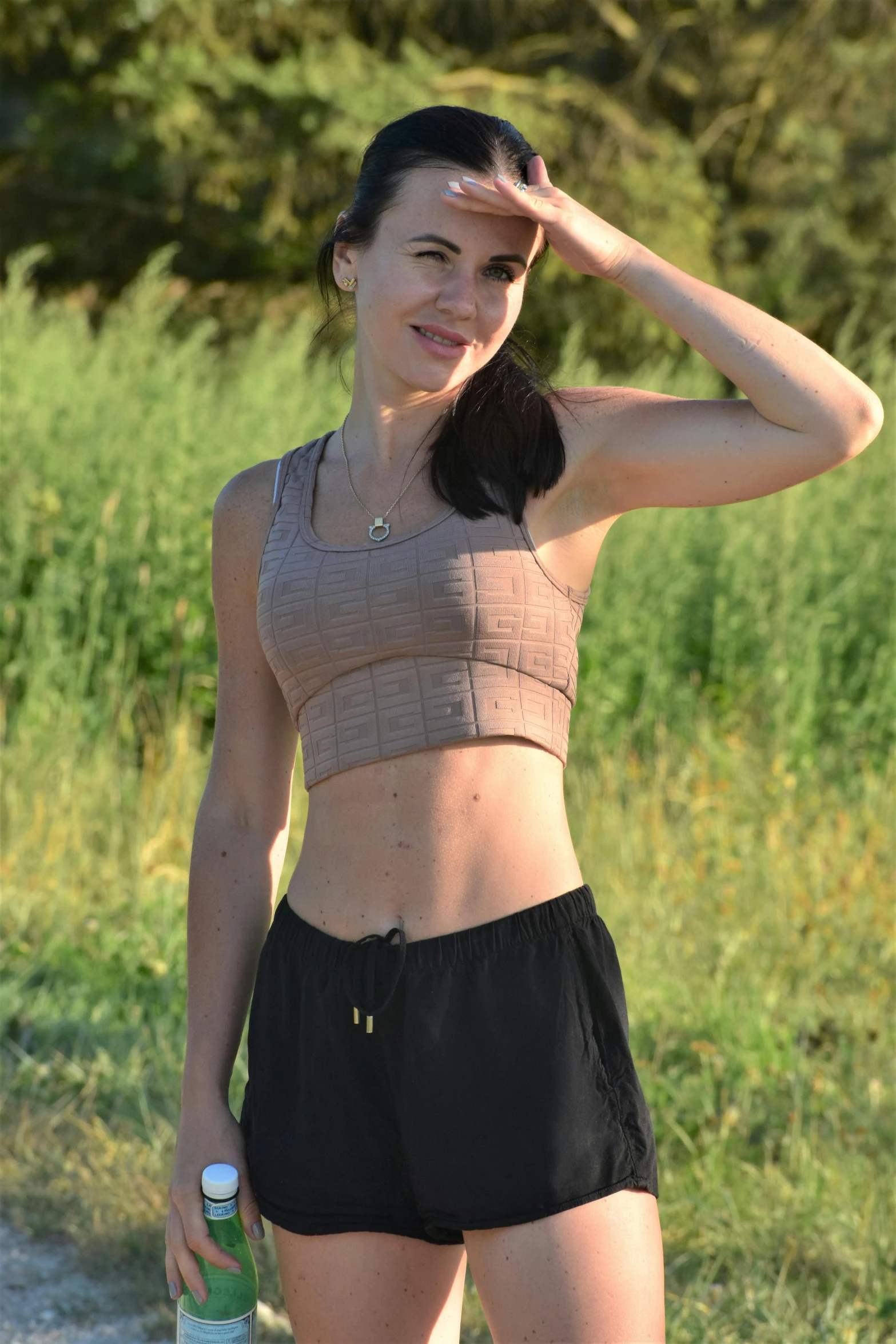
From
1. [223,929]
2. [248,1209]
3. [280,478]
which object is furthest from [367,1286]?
[280,478]

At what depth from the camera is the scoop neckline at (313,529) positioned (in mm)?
1745

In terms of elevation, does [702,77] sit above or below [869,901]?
above

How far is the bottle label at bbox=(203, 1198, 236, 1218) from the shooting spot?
175cm

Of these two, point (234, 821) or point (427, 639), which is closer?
point (427, 639)

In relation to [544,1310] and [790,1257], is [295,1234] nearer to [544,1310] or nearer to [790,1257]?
[544,1310]

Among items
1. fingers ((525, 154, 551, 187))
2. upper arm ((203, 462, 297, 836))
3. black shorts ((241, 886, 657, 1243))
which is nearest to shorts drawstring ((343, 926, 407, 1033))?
black shorts ((241, 886, 657, 1243))

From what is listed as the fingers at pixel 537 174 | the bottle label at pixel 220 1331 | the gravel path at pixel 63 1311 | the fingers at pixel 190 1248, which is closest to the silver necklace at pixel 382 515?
the fingers at pixel 537 174

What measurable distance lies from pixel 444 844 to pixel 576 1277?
52cm

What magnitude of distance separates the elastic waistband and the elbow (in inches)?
25.6

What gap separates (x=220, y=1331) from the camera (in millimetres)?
1774

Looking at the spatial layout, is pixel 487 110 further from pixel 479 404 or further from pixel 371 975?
pixel 371 975

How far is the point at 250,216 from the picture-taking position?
1443 centimetres

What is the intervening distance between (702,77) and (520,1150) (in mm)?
15998

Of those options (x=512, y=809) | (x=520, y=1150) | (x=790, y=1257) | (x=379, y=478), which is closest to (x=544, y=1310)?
(x=520, y=1150)
